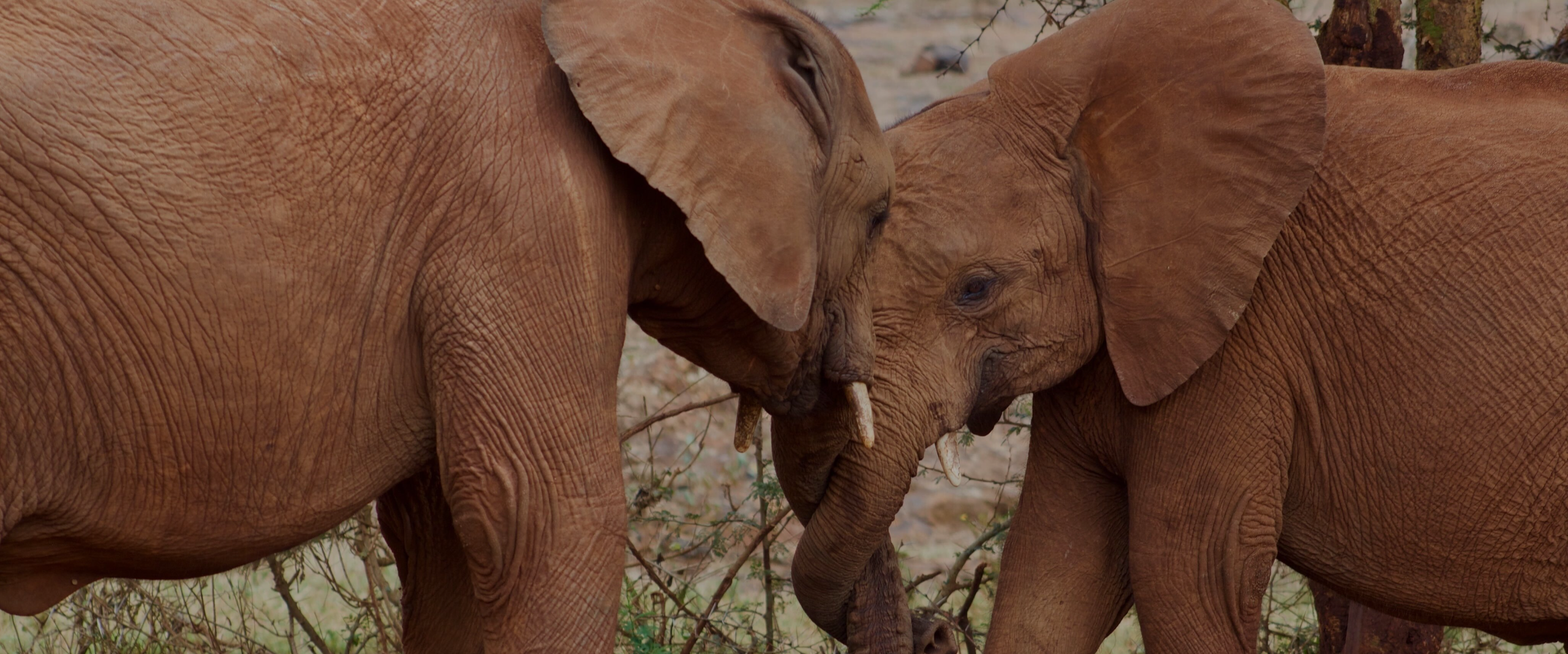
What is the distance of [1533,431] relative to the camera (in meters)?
4.05

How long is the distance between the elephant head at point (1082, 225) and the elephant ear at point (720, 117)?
2.24ft

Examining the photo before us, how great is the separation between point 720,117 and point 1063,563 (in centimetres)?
170

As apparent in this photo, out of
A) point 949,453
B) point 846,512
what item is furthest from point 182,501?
point 949,453

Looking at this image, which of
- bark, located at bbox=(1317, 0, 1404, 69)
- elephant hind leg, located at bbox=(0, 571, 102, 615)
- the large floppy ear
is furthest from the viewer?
bark, located at bbox=(1317, 0, 1404, 69)

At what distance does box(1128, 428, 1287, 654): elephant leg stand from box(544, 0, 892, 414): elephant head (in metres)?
0.85

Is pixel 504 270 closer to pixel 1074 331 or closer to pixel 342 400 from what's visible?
pixel 342 400

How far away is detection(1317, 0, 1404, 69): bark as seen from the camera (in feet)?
17.2

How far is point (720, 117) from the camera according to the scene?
3357 millimetres

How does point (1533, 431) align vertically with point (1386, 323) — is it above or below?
below

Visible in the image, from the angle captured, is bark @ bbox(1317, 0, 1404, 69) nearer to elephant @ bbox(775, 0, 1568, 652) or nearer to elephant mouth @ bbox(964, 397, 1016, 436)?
elephant @ bbox(775, 0, 1568, 652)

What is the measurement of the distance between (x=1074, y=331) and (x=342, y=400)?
6.00ft

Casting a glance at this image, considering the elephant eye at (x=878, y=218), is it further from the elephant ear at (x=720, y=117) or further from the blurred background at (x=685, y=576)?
the blurred background at (x=685, y=576)

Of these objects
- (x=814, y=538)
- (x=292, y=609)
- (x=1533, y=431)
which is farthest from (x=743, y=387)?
(x=292, y=609)

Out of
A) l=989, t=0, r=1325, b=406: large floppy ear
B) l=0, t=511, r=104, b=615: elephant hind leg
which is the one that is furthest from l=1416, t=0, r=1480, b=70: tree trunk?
l=0, t=511, r=104, b=615: elephant hind leg
